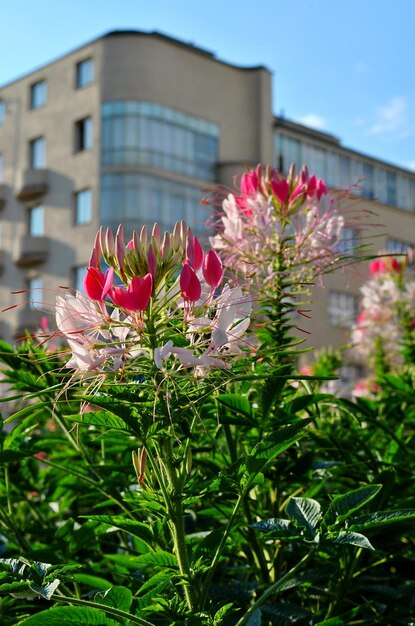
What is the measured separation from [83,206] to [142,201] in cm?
169

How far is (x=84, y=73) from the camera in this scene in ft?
65.9

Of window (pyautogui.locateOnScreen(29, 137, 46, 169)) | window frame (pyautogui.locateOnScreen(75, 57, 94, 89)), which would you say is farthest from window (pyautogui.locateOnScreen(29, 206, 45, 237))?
window frame (pyautogui.locateOnScreen(75, 57, 94, 89))

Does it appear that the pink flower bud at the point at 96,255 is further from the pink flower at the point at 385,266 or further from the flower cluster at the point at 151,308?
the pink flower at the point at 385,266

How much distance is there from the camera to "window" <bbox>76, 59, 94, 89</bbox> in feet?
65.3

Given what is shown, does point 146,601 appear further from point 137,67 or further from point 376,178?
point 376,178

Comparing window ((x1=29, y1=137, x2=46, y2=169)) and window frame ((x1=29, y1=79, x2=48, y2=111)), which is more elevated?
window frame ((x1=29, y1=79, x2=48, y2=111))

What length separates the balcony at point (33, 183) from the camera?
2023 centimetres

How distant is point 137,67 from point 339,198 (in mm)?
18698

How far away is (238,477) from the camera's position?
86cm

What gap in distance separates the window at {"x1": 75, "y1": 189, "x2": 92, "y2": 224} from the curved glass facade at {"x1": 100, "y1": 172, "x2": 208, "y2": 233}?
0.46 m

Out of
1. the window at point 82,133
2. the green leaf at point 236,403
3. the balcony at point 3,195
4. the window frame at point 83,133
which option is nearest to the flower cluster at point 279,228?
the green leaf at point 236,403

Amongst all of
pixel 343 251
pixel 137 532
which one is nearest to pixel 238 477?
pixel 137 532

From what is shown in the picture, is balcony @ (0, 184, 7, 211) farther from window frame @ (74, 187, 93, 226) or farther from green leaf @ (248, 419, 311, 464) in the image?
green leaf @ (248, 419, 311, 464)

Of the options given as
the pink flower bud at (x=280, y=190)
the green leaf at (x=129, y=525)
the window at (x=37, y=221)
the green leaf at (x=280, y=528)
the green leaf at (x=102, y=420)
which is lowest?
the green leaf at (x=129, y=525)
